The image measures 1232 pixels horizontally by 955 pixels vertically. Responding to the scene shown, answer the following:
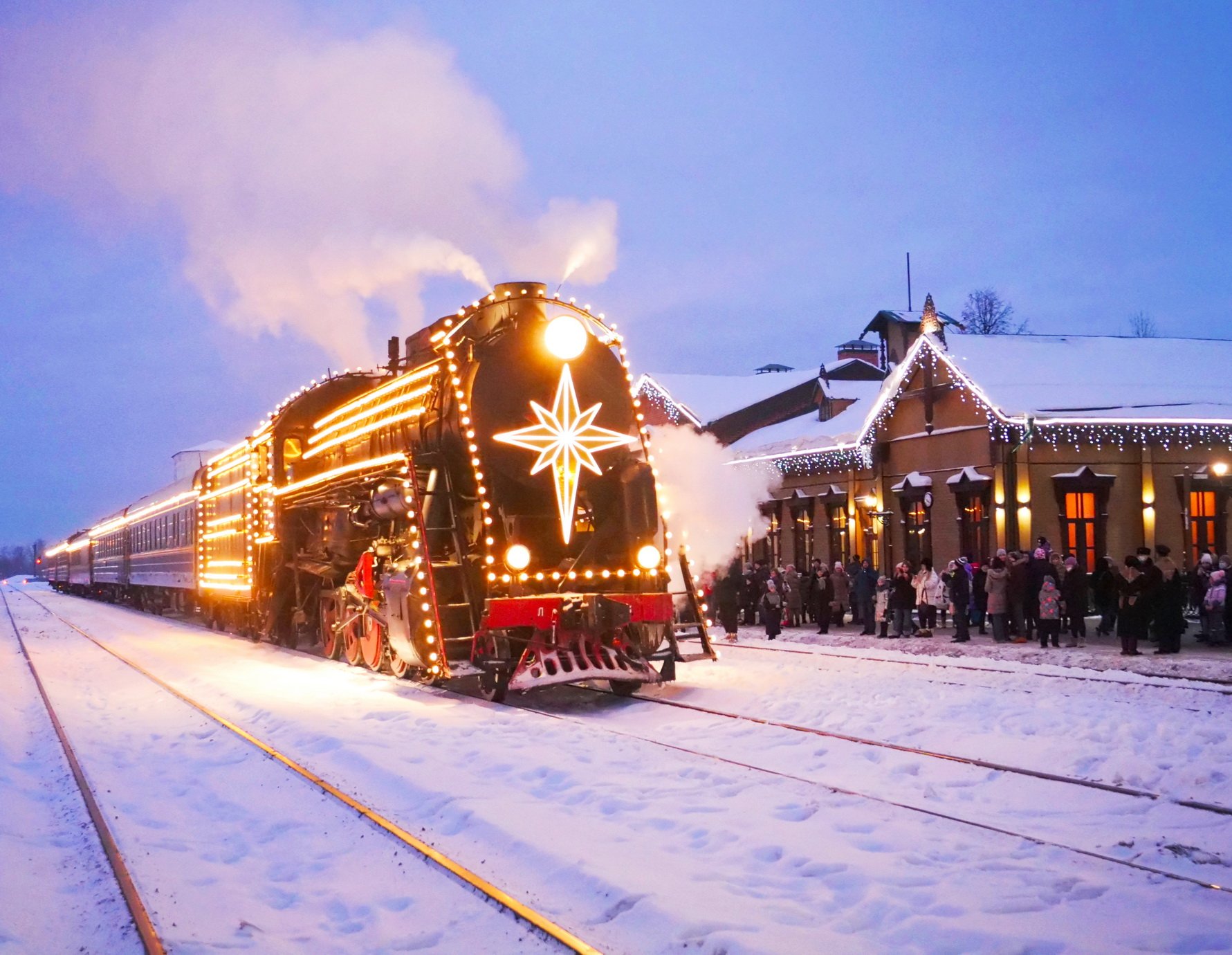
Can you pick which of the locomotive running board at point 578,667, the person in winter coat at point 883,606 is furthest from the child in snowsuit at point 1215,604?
the locomotive running board at point 578,667

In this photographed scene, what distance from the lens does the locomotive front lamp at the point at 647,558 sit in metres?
11.3

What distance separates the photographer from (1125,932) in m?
4.68

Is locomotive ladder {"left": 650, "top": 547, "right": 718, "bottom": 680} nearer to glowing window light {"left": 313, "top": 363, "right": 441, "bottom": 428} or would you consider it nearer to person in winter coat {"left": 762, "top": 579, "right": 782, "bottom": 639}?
glowing window light {"left": 313, "top": 363, "right": 441, "bottom": 428}

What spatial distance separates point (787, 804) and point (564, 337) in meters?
5.88

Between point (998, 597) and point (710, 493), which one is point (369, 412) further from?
point (710, 493)

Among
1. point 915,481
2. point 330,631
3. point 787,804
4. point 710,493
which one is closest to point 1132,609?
point 915,481

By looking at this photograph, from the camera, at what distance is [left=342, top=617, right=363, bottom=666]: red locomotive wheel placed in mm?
14599

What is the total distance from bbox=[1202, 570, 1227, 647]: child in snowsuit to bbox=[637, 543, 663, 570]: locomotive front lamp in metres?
8.61

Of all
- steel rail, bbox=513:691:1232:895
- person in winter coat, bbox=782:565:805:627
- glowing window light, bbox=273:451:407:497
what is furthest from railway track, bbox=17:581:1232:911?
person in winter coat, bbox=782:565:805:627

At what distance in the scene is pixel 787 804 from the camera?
684cm

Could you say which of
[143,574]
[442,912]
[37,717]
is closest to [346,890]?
[442,912]

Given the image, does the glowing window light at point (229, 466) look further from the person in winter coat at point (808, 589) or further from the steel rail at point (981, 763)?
the steel rail at point (981, 763)

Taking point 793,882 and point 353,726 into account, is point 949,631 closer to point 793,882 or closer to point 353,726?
point 353,726

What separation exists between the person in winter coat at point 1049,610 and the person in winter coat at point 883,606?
3.19m
